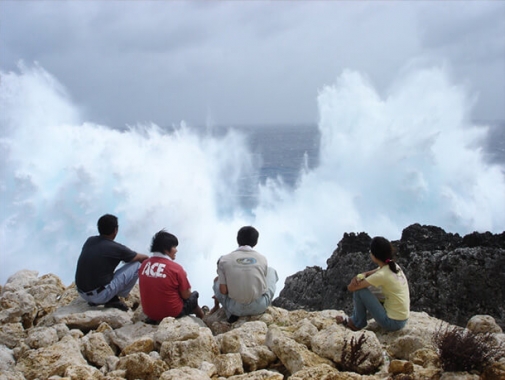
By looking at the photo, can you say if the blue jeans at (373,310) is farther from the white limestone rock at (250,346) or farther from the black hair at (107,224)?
the black hair at (107,224)

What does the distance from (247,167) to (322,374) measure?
183ft

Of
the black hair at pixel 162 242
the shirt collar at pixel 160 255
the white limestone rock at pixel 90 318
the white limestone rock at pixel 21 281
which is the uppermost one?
the white limestone rock at pixel 21 281

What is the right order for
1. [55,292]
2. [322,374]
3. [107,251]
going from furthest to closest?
[55,292] < [107,251] < [322,374]

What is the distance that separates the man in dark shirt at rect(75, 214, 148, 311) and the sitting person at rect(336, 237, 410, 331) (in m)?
2.99

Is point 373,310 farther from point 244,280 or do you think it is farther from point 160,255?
point 160,255

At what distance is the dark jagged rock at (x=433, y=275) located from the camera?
8.17 metres

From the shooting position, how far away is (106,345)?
17.7 ft

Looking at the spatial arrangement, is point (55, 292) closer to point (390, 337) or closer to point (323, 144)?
point (390, 337)

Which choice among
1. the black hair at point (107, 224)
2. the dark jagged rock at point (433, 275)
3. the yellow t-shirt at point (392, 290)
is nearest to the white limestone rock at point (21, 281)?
the black hair at point (107, 224)

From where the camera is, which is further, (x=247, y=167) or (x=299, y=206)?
(x=247, y=167)

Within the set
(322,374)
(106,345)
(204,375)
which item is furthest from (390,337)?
(106,345)

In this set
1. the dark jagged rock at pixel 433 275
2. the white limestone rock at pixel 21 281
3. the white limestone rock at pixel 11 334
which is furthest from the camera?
the white limestone rock at pixel 21 281

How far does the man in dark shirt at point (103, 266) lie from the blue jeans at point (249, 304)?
130 centimetres

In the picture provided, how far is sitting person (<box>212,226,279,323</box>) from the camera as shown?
6297 millimetres
